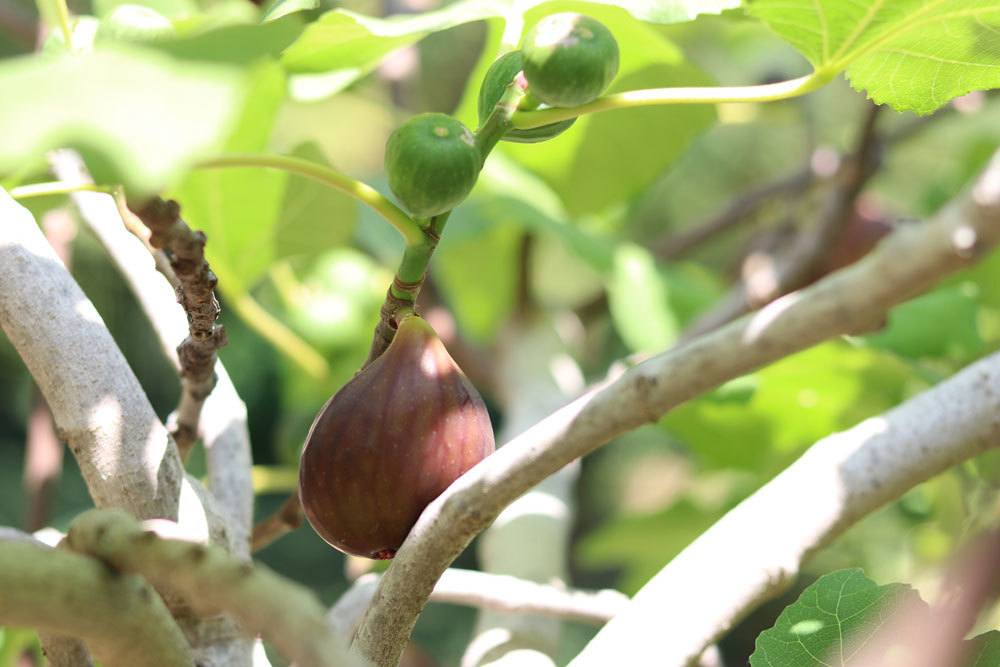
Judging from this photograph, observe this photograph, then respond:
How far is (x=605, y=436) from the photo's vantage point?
39cm

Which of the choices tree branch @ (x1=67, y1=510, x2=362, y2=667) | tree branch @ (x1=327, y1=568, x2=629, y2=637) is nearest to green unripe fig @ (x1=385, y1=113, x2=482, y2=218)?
tree branch @ (x1=67, y1=510, x2=362, y2=667)

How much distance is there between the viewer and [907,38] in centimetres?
45

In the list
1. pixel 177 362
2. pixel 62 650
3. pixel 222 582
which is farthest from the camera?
pixel 177 362

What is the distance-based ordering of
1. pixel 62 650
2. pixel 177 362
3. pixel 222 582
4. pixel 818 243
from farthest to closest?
pixel 818 243 < pixel 177 362 < pixel 62 650 < pixel 222 582

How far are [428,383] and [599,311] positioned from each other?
3.28ft

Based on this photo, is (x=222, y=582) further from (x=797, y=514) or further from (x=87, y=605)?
(x=797, y=514)

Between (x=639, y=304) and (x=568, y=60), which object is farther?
(x=639, y=304)

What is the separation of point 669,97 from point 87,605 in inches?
10.3

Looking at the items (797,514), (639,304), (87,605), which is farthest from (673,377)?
(639,304)

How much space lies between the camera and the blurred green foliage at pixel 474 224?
243 millimetres

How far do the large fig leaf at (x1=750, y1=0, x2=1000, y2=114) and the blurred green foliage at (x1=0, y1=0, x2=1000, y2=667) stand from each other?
0.01 m

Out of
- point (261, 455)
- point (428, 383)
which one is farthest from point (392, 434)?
point (261, 455)

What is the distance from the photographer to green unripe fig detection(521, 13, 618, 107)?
37 centimetres

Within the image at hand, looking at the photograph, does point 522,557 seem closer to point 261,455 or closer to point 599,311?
point 599,311
